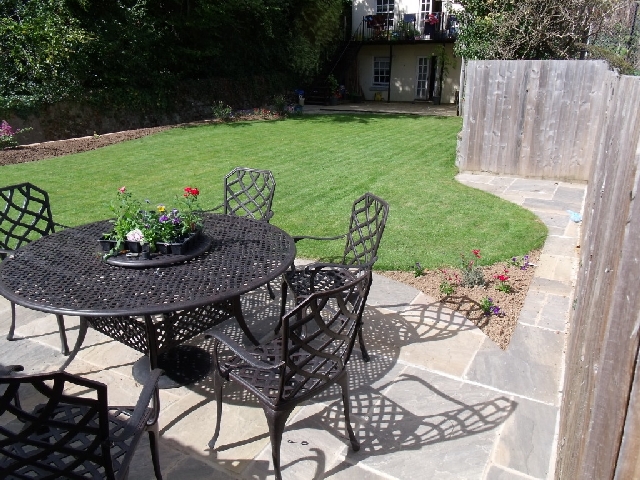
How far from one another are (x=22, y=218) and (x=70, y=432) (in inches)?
137

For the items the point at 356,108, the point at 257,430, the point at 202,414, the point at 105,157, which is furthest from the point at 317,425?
the point at 356,108

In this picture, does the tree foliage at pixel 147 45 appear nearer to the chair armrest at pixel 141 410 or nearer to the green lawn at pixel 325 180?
the green lawn at pixel 325 180

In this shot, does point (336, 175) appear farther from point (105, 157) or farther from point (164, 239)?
point (164, 239)

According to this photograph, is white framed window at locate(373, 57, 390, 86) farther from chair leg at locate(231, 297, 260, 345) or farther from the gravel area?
chair leg at locate(231, 297, 260, 345)

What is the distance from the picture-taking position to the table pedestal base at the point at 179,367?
9.93ft

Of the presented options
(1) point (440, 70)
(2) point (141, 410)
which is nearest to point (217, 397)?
(2) point (141, 410)

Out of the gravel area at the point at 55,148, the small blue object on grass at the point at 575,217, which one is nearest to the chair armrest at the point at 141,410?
the small blue object on grass at the point at 575,217

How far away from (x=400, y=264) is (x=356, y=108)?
15435 mm

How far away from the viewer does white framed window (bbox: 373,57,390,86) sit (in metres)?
22.8

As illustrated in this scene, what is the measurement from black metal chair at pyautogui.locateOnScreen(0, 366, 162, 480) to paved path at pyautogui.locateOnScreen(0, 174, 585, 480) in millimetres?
481

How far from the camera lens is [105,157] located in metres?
10.3

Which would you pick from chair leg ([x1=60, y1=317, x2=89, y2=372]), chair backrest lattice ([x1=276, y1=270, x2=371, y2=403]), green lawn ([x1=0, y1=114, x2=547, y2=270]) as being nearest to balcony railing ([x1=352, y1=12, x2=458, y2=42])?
green lawn ([x1=0, y1=114, x2=547, y2=270])

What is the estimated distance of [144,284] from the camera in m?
2.63

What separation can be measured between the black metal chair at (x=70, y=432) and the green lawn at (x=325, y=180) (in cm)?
311
